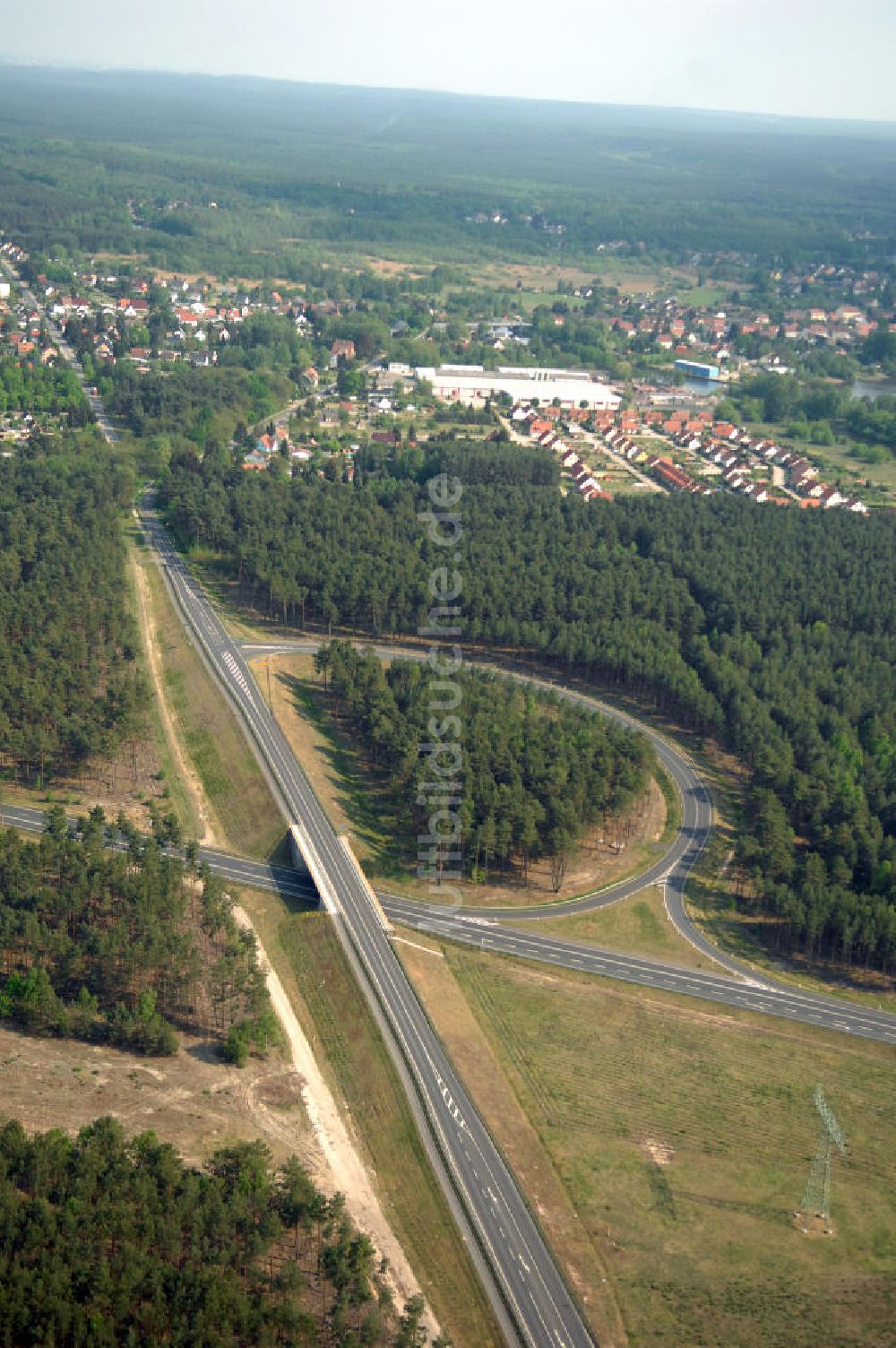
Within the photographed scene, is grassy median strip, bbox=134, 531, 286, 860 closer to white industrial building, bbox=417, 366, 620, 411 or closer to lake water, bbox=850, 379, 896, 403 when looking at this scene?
white industrial building, bbox=417, 366, 620, 411

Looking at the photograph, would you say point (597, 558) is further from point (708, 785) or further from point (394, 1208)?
point (394, 1208)

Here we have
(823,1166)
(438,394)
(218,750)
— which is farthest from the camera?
(438,394)

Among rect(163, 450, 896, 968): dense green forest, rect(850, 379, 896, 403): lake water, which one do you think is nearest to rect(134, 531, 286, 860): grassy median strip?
rect(163, 450, 896, 968): dense green forest

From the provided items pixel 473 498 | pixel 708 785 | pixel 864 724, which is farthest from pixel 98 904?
pixel 473 498

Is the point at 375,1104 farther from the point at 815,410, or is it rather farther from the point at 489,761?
the point at 815,410

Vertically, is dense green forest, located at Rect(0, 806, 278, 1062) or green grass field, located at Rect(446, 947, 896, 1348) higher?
dense green forest, located at Rect(0, 806, 278, 1062)

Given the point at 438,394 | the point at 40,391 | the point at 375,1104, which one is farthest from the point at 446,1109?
the point at 438,394
